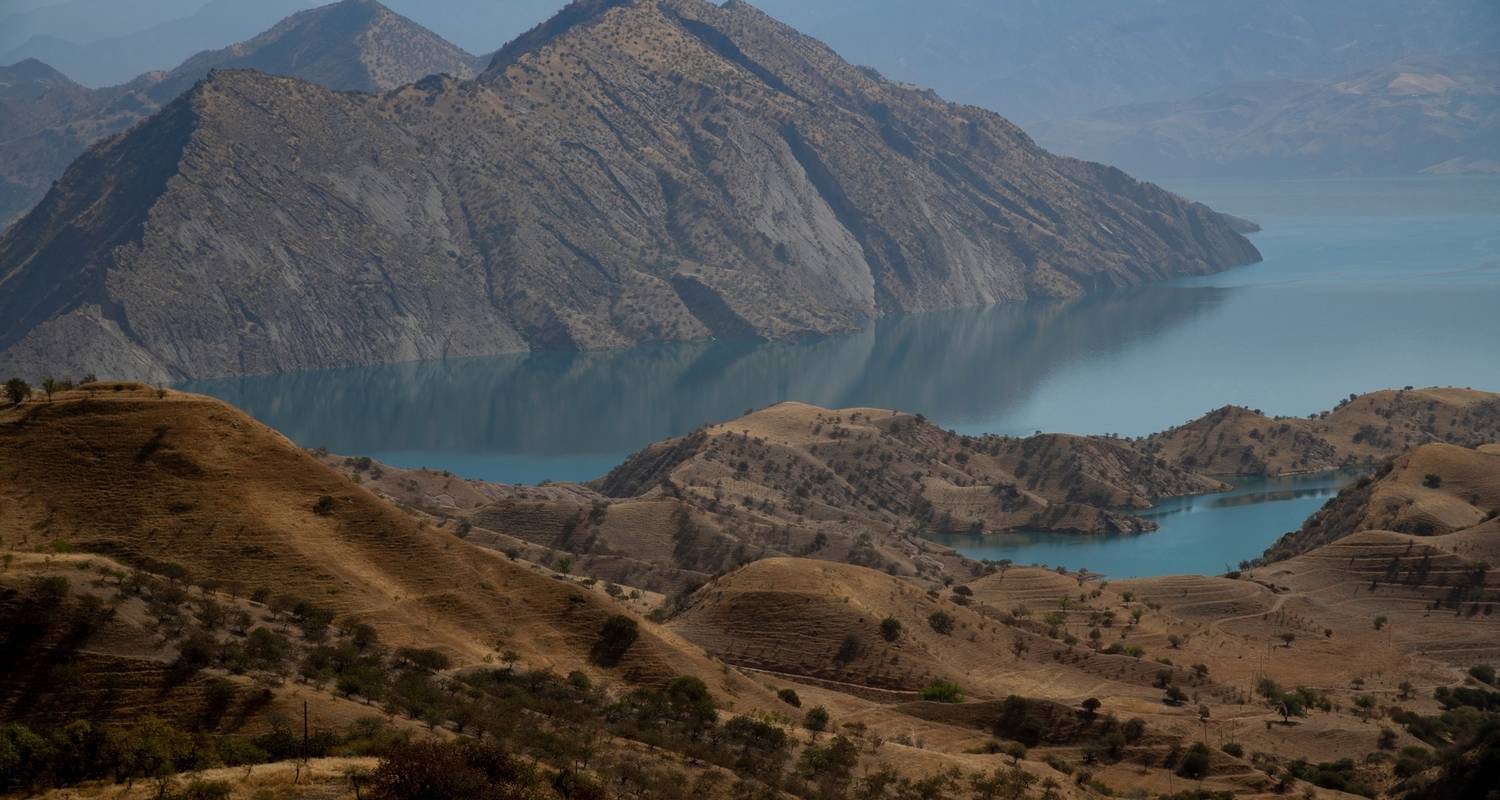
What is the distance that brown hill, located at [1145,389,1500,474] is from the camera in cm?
15525

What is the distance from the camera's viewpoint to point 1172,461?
6201 inches

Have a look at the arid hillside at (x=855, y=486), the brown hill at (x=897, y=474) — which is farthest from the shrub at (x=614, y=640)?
the brown hill at (x=897, y=474)

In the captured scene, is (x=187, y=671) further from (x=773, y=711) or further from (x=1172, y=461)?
(x=1172, y=461)

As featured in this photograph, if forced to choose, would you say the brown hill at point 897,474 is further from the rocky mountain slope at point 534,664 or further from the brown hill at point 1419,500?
the rocky mountain slope at point 534,664

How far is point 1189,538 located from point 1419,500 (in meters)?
32.0

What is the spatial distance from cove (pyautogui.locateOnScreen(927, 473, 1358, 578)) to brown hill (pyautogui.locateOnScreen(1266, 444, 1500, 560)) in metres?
9.58

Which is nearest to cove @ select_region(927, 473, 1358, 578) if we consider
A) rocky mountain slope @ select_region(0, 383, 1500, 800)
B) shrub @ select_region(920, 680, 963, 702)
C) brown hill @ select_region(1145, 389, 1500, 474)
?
brown hill @ select_region(1145, 389, 1500, 474)

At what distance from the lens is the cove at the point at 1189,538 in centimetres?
12319

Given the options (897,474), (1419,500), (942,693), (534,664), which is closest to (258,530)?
(534,664)

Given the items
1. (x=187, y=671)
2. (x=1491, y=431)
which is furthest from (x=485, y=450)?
Answer: (x=187, y=671)

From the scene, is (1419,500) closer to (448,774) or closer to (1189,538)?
(1189,538)

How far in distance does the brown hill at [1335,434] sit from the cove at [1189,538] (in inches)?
131

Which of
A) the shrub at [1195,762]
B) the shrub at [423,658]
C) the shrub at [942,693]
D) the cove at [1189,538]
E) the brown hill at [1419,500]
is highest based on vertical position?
the brown hill at [1419,500]

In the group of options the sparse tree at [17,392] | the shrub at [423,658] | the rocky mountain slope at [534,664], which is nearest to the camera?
the rocky mountain slope at [534,664]
